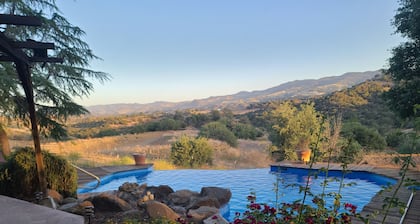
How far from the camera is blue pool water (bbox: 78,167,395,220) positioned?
7145mm

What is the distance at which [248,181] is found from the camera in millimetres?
9070

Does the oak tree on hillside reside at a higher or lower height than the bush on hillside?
higher

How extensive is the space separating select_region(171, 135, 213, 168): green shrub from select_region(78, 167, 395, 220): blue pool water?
195cm

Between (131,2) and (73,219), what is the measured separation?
14.2 metres

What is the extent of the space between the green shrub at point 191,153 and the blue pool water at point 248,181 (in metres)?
1.95

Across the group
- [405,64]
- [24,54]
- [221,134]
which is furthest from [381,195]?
[221,134]

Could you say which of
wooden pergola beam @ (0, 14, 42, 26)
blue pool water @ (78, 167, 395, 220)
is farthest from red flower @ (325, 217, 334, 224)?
blue pool water @ (78, 167, 395, 220)

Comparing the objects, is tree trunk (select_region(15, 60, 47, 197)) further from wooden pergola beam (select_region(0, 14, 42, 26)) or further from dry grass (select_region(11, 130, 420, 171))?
dry grass (select_region(11, 130, 420, 171))

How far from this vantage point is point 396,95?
8.25 meters

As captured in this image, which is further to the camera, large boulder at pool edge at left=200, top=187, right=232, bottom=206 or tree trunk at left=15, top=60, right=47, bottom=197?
large boulder at pool edge at left=200, top=187, right=232, bottom=206

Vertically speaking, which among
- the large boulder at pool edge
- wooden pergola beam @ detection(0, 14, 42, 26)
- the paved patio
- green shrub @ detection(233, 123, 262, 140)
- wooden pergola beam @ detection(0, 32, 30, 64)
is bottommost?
green shrub @ detection(233, 123, 262, 140)

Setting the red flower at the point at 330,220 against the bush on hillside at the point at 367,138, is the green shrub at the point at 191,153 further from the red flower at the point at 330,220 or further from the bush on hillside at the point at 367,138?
the red flower at the point at 330,220

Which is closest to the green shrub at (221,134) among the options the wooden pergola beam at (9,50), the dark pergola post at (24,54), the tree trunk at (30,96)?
the tree trunk at (30,96)

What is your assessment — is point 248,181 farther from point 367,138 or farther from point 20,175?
point 367,138
